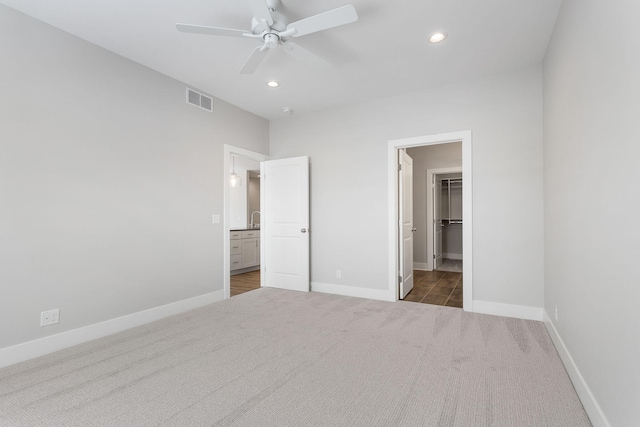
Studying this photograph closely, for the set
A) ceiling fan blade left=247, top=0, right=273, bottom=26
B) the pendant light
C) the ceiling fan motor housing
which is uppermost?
the ceiling fan motor housing

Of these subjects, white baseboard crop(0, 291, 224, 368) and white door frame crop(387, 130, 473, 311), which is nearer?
white baseboard crop(0, 291, 224, 368)

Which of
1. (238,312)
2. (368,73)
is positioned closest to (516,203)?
(368,73)

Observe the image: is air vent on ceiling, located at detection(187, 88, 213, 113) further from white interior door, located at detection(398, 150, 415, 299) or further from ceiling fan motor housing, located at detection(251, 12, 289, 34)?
white interior door, located at detection(398, 150, 415, 299)

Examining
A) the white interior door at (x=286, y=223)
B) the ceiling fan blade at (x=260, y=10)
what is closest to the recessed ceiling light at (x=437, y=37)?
the ceiling fan blade at (x=260, y=10)

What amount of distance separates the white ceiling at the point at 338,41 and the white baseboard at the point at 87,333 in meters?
2.66

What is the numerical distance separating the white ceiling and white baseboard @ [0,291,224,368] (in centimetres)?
266

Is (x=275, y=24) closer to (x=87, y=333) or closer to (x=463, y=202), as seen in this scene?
(x=463, y=202)

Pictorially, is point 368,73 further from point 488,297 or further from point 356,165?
point 488,297

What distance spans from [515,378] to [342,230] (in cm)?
276

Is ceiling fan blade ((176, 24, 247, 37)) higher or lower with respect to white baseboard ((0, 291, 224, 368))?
higher

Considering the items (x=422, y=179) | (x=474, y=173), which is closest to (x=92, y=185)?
(x=474, y=173)

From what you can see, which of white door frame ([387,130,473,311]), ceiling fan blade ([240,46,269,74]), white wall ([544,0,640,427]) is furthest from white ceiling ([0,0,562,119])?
white door frame ([387,130,473,311])

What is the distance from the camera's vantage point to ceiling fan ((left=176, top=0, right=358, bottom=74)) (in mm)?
2070

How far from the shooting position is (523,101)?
3395mm
